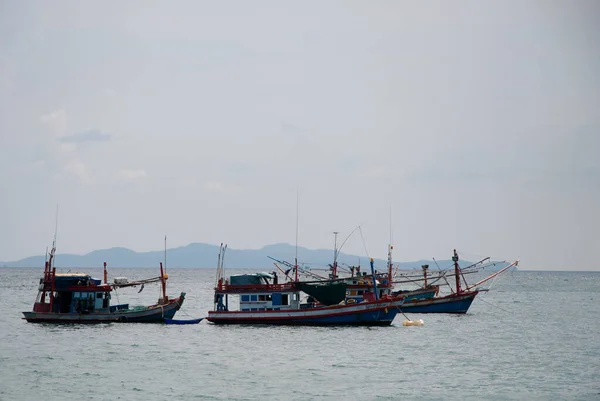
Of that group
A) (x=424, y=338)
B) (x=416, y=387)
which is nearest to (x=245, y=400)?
(x=416, y=387)

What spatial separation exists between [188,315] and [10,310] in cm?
2420

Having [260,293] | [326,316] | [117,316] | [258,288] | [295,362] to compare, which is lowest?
[295,362]

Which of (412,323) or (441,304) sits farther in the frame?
(441,304)

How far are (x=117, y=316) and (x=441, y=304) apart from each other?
37.2m

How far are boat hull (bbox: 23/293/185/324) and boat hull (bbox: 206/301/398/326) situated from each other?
572 cm

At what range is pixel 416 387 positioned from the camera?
42656 mm

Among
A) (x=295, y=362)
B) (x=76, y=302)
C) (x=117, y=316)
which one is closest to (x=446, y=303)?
(x=117, y=316)

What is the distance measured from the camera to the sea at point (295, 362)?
4094cm

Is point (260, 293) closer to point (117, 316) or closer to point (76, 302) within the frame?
point (117, 316)

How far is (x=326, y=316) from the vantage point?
6812 cm

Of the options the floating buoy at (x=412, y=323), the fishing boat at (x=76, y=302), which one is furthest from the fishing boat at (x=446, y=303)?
the fishing boat at (x=76, y=302)

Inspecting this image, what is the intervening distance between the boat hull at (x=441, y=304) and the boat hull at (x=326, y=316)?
1919 cm

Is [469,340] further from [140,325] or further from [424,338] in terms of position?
[140,325]

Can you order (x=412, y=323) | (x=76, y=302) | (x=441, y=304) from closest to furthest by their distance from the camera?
(x=76, y=302)
(x=412, y=323)
(x=441, y=304)
